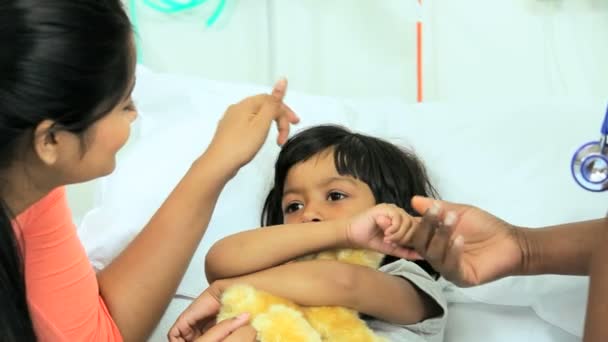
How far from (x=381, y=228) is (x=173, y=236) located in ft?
1.20

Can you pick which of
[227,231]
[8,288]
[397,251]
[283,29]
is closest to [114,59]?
→ [8,288]

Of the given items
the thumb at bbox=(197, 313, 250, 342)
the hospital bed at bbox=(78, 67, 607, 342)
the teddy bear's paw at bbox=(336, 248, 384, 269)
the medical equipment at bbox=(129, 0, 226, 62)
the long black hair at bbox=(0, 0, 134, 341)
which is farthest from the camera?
the medical equipment at bbox=(129, 0, 226, 62)

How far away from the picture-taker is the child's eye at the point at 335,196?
122 centimetres

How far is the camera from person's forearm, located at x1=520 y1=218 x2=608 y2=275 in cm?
105

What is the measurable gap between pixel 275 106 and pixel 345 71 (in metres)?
0.66

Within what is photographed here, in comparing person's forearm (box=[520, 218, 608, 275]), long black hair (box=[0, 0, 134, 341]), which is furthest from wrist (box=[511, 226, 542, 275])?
long black hair (box=[0, 0, 134, 341])

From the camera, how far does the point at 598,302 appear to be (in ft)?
2.91

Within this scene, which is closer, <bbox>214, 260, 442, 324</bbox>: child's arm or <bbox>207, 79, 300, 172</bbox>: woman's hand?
<bbox>214, 260, 442, 324</bbox>: child's arm

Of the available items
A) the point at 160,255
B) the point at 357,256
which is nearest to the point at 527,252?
the point at 357,256

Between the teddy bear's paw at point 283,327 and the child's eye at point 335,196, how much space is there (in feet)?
0.93

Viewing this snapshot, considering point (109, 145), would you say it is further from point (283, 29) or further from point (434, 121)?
point (283, 29)

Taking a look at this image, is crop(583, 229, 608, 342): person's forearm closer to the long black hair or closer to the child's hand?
the child's hand

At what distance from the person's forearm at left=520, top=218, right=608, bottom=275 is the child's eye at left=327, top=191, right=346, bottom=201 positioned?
310 mm

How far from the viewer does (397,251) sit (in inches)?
38.7
